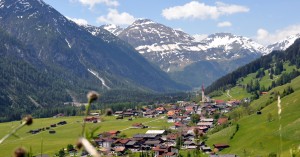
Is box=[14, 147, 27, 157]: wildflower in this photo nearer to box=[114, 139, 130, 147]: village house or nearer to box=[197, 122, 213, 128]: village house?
box=[114, 139, 130, 147]: village house

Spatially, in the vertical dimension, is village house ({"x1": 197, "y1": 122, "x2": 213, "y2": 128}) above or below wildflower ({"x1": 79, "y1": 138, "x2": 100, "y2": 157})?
below

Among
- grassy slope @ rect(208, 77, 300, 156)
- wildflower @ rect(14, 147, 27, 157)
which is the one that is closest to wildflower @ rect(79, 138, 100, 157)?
wildflower @ rect(14, 147, 27, 157)

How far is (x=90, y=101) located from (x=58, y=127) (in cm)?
19207

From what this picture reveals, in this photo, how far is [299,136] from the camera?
319 ft

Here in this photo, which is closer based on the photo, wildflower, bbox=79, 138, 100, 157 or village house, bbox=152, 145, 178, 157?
wildflower, bbox=79, 138, 100, 157

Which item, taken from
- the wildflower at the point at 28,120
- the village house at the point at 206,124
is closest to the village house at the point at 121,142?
the village house at the point at 206,124

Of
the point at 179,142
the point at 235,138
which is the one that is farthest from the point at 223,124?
the point at 179,142

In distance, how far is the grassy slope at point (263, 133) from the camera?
100375 mm

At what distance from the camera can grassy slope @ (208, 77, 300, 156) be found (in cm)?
10038

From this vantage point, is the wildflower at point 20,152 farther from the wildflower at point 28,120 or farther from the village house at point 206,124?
the village house at point 206,124

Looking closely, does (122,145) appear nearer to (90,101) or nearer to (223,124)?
(223,124)

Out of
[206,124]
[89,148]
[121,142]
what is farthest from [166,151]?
[89,148]

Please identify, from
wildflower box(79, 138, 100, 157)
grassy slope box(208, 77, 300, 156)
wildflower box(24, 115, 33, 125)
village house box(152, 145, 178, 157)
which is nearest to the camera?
wildflower box(79, 138, 100, 157)

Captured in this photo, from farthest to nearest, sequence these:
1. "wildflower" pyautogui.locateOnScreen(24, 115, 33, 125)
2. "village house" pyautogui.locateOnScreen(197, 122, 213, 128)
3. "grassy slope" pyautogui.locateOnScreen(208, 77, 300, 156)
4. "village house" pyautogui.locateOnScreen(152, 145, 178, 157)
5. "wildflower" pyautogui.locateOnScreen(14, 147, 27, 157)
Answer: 1. "village house" pyautogui.locateOnScreen(197, 122, 213, 128)
2. "village house" pyautogui.locateOnScreen(152, 145, 178, 157)
3. "grassy slope" pyautogui.locateOnScreen(208, 77, 300, 156)
4. "wildflower" pyautogui.locateOnScreen(24, 115, 33, 125)
5. "wildflower" pyautogui.locateOnScreen(14, 147, 27, 157)
